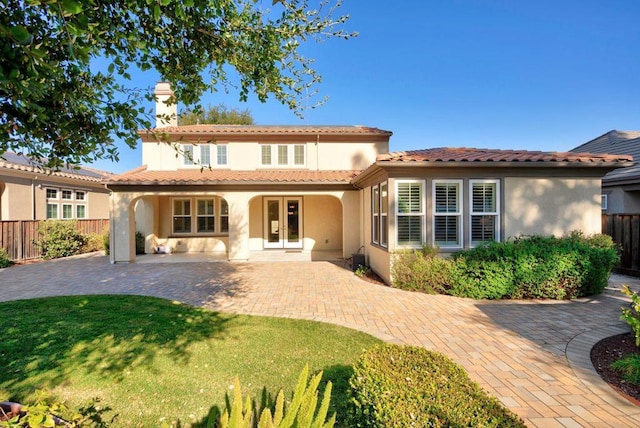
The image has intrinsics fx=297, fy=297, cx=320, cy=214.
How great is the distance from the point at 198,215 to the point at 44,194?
27.0 ft

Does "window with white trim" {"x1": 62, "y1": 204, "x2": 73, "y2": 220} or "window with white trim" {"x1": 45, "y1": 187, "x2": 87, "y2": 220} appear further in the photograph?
"window with white trim" {"x1": 62, "y1": 204, "x2": 73, "y2": 220}

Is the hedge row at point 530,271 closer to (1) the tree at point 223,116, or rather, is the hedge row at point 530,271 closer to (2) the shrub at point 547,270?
(2) the shrub at point 547,270

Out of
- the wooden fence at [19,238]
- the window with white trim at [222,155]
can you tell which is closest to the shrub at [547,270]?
the window with white trim at [222,155]

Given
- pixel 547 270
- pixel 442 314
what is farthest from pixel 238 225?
pixel 547 270

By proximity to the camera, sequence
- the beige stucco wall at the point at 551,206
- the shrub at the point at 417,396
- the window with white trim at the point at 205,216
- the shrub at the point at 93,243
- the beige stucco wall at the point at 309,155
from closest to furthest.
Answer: the shrub at the point at 417,396
the beige stucco wall at the point at 551,206
the beige stucco wall at the point at 309,155
the window with white trim at the point at 205,216
the shrub at the point at 93,243

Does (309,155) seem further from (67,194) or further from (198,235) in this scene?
(67,194)

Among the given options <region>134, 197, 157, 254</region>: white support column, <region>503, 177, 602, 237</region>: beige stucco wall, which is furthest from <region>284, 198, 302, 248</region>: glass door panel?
<region>503, 177, 602, 237</region>: beige stucco wall

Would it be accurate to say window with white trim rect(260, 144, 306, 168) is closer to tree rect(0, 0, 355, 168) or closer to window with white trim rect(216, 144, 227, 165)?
window with white trim rect(216, 144, 227, 165)

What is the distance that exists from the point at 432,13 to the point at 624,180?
11.0 metres

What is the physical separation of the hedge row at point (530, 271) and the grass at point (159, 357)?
12.9 feet

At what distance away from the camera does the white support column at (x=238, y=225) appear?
13.0 m

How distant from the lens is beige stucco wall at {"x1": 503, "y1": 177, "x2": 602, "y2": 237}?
29.3ft

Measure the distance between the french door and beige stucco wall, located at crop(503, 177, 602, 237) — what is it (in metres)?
9.23

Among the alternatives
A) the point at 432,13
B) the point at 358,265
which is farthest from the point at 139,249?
the point at 432,13
